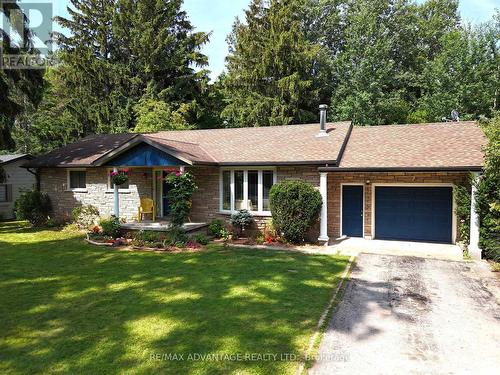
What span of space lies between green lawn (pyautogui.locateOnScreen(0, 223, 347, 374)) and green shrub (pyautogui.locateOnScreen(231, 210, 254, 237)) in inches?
104

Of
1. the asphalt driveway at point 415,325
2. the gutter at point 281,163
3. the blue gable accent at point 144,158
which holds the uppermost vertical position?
the blue gable accent at point 144,158

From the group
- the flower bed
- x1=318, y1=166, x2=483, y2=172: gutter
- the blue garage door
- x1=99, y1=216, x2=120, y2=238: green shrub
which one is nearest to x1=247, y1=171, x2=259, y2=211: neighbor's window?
the flower bed

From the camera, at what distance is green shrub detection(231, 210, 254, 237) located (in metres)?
13.4

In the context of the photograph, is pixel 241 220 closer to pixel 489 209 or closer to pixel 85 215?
pixel 85 215

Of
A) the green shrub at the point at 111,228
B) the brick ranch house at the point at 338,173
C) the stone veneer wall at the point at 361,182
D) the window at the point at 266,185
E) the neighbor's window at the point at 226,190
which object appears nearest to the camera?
the brick ranch house at the point at 338,173

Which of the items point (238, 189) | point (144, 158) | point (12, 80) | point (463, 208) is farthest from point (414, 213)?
point (12, 80)

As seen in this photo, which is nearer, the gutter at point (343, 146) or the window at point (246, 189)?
the gutter at point (343, 146)

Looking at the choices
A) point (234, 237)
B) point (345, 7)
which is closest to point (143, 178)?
point (234, 237)

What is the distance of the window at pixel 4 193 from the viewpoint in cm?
2073

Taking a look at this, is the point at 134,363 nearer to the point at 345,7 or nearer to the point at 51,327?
the point at 51,327

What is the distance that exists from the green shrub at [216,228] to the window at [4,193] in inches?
565

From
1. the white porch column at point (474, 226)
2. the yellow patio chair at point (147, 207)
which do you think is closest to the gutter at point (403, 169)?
the white porch column at point (474, 226)

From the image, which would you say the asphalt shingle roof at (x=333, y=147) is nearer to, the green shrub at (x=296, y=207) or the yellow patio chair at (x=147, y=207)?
the green shrub at (x=296, y=207)

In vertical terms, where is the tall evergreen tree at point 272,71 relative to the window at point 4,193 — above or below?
above
